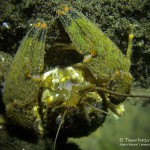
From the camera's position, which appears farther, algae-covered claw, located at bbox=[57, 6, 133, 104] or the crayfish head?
the crayfish head

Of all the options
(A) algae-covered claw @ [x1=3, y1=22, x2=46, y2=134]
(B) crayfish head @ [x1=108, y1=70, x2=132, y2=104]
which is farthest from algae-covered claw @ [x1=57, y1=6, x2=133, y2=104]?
(A) algae-covered claw @ [x1=3, y1=22, x2=46, y2=134]

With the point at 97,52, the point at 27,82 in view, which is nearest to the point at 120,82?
the point at 97,52

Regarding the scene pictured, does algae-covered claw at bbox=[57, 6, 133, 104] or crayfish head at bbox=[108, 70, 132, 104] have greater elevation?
algae-covered claw at bbox=[57, 6, 133, 104]

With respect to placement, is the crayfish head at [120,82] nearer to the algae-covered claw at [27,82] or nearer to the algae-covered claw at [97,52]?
the algae-covered claw at [97,52]

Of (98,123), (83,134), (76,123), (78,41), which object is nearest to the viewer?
(78,41)

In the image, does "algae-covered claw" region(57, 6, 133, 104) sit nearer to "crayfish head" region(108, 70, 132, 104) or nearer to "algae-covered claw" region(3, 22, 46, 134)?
"crayfish head" region(108, 70, 132, 104)

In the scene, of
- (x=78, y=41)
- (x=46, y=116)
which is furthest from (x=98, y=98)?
(x=78, y=41)

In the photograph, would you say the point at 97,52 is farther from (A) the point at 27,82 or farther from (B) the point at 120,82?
(A) the point at 27,82

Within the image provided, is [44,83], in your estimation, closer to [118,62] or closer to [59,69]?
[59,69]
